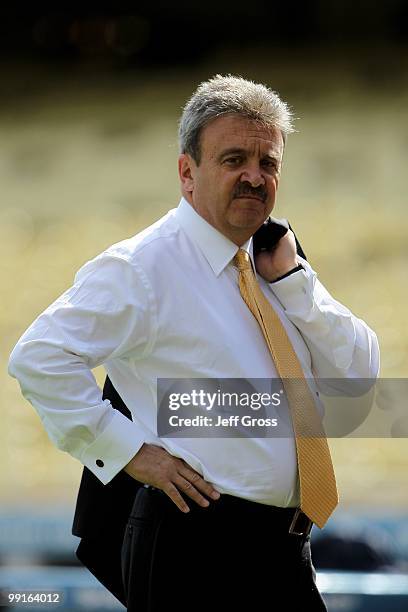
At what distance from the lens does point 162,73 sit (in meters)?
5.39

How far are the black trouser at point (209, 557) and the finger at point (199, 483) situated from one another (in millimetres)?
26

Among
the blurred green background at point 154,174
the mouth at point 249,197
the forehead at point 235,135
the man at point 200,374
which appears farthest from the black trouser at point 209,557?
the blurred green background at point 154,174

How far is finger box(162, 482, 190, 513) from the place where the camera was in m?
1.75

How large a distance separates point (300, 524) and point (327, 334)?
38 centimetres

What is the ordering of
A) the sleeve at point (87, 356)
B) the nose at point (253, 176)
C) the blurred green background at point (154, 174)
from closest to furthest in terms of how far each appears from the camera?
the sleeve at point (87, 356) → the nose at point (253, 176) → the blurred green background at point (154, 174)

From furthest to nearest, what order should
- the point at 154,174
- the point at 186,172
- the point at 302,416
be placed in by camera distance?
the point at 154,174
the point at 186,172
the point at 302,416

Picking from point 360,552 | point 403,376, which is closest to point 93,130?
point 403,376

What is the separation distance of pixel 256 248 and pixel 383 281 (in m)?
2.94

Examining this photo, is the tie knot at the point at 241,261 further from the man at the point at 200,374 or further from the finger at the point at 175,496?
the finger at the point at 175,496

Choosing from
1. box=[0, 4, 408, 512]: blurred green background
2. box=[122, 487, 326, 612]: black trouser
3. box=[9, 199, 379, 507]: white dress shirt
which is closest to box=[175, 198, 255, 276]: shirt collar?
box=[9, 199, 379, 507]: white dress shirt

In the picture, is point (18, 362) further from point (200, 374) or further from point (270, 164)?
point (270, 164)

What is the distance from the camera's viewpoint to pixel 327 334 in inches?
77.9

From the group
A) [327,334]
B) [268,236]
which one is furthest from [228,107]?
[327,334]

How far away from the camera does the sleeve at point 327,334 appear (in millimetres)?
1978
